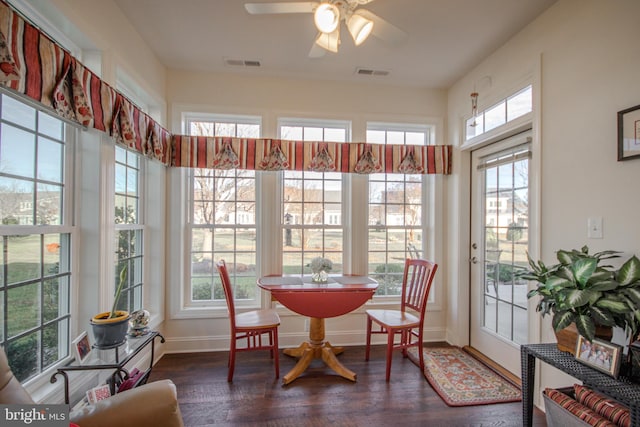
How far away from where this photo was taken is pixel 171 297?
2773 mm

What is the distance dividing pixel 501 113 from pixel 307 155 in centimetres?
166

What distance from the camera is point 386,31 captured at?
162 centimetres

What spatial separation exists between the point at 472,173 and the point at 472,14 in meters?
1.37

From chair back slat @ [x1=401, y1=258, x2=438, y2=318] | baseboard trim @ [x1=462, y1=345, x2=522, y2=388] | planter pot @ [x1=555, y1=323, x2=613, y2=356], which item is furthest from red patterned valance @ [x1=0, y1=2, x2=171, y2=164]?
baseboard trim @ [x1=462, y1=345, x2=522, y2=388]

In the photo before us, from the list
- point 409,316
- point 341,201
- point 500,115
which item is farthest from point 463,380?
point 500,115

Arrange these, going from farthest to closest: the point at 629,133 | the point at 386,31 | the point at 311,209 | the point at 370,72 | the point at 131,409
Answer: the point at 311,209 → the point at 370,72 → the point at 386,31 → the point at 629,133 → the point at 131,409

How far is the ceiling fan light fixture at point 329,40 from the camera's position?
1.62 m

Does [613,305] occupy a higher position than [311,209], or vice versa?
[311,209]

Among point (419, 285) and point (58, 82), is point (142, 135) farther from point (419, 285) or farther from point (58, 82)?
point (419, 285)

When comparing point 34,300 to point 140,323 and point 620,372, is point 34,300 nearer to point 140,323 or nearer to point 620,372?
point 140,323

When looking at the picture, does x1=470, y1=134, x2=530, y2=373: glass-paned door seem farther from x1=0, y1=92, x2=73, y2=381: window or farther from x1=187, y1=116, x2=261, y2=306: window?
x1=0, y1=92, x2=73, y2=381: window

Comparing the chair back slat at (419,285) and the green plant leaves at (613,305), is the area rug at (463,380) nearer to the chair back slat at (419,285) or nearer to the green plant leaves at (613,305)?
the chair back slat at (419,285)

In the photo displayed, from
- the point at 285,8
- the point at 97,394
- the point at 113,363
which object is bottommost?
the point at 97,394

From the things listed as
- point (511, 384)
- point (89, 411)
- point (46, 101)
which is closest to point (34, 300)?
point (89, 411)
